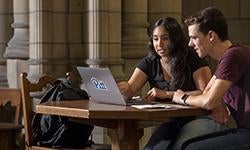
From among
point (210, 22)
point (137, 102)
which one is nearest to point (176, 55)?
point (137, 102)

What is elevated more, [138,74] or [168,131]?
[138,74]

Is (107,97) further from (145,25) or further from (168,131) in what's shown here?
(145,25)

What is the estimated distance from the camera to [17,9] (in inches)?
193

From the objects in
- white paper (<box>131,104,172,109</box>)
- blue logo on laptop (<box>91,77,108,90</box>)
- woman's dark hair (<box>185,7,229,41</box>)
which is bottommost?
white paper (<box>131,104,172,109</box>)

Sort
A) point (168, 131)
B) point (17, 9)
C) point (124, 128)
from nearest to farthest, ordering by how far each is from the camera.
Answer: point (124, 128), point (168, 131), point (17, 9)

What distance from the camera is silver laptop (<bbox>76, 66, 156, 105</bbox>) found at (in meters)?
3.09

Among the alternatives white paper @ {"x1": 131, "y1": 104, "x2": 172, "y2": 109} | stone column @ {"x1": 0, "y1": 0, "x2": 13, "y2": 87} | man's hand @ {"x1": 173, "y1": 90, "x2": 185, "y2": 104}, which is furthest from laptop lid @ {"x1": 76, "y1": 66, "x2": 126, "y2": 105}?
stone column @ {"x1": 0, "y1": 0, "x2": 13, "y2": 87}

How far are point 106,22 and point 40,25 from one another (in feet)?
1.62

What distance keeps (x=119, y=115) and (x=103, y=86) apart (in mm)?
341

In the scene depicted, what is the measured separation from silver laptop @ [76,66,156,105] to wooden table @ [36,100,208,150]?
52 millimetres

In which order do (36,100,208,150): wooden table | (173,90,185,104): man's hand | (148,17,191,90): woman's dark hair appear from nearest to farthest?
(36,100,208,150): wooden table → (173,90,185,104): man's hand → (148,17,191,90): woman's dark hair

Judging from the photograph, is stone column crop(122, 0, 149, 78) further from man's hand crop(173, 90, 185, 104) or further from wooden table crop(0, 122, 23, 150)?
man's hand crop(173, 90, 185, 104)

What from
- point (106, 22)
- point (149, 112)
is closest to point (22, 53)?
point (106, 22)

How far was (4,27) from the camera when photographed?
16.6ft
